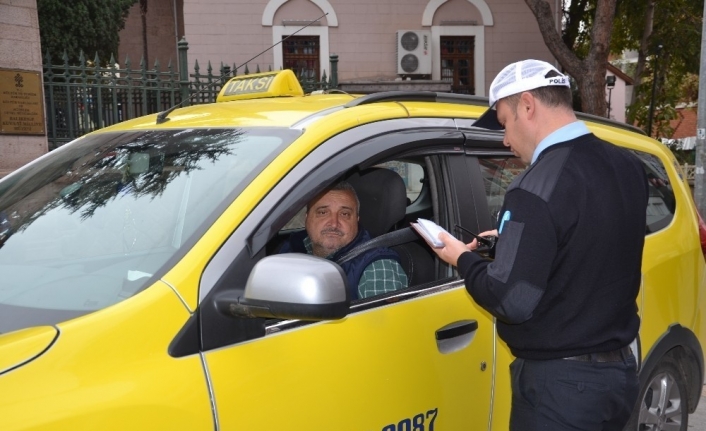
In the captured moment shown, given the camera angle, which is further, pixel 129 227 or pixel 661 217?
pixel 661 217

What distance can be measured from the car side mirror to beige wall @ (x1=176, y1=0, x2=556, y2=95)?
1697 centimetres

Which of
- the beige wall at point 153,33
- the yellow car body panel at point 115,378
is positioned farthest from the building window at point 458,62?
the yellow car body panel at point 115,378

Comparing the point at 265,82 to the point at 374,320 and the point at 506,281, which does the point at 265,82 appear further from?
the point at 506,281

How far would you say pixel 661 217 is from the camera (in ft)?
12.2

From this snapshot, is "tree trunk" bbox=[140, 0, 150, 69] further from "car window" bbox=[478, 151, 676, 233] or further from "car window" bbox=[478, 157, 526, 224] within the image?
"car window" bbox=[478, 157, 526, 224]

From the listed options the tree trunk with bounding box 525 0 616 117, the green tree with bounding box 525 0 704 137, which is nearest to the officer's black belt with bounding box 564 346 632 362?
the tree trunk with bounding box 525 0 616 117

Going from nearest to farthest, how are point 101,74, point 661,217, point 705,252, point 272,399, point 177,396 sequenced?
point 177,396 → point 272,399 → point 661,217 → point 705,252 → point 101,74

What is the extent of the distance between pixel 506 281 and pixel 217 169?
952 millimetres

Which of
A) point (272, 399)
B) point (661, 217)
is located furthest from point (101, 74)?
point (272, 399)

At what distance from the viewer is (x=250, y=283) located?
1.98m

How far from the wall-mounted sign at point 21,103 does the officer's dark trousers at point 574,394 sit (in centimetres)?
841

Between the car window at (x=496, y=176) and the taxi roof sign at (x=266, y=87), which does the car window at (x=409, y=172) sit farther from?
the taxi roof sign at (x=266, y=87)

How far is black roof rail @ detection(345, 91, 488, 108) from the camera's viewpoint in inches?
113

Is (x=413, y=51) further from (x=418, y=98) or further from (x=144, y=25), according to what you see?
(x=418, y=98)
